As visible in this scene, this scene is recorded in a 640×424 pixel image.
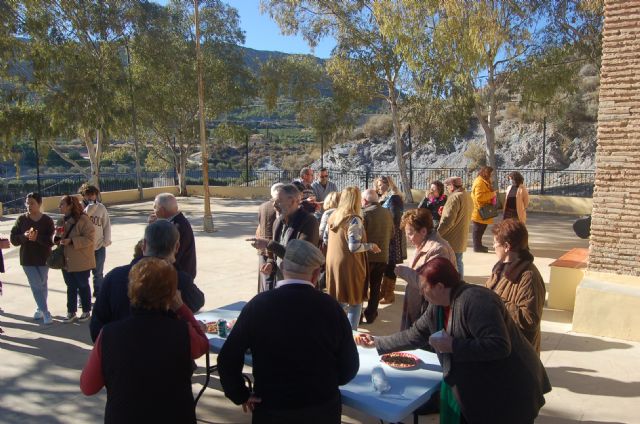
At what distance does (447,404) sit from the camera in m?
2.82

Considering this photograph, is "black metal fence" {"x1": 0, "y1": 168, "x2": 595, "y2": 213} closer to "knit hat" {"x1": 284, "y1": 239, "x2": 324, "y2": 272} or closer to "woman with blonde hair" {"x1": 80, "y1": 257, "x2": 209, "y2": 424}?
"knit hat" {"x1": 284, "y1": 239, "x2": 324, "y2": 272}

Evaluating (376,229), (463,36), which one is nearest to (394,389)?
(376,229)

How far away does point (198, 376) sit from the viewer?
4801 mm

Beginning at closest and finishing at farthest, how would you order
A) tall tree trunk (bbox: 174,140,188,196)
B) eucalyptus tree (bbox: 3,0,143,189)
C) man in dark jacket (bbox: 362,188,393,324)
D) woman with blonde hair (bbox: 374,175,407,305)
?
man in dark jacket (bbox: 362,188,393,324), woman with blonde hair (bbox: 374,175,407,305), eucalyptus tree (bbox: 3,0,143,189), tall tree trunk (bbox: 174,140,188,196)

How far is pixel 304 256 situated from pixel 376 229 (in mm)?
3205

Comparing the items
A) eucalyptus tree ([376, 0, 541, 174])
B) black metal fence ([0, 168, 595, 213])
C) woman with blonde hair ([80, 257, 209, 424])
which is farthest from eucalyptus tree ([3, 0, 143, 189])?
woman with blonde hair ([80, 257, 209, 424])

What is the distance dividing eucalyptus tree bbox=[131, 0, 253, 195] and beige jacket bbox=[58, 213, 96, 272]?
18.3m

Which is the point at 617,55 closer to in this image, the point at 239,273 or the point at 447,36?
the point at 239,273

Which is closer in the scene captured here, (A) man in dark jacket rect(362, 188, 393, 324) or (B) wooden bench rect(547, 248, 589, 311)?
(A) man in dark jacket rect(362, 188, 393, 324)

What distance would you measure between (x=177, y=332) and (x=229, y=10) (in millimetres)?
26321

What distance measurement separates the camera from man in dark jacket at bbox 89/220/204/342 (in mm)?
2943

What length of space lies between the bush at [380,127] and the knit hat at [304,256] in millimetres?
39128

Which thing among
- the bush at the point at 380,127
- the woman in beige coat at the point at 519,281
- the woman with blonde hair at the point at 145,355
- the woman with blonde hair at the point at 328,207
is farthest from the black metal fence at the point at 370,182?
the woman with blonde hair at the point at 145,355

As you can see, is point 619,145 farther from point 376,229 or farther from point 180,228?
point 180,228
